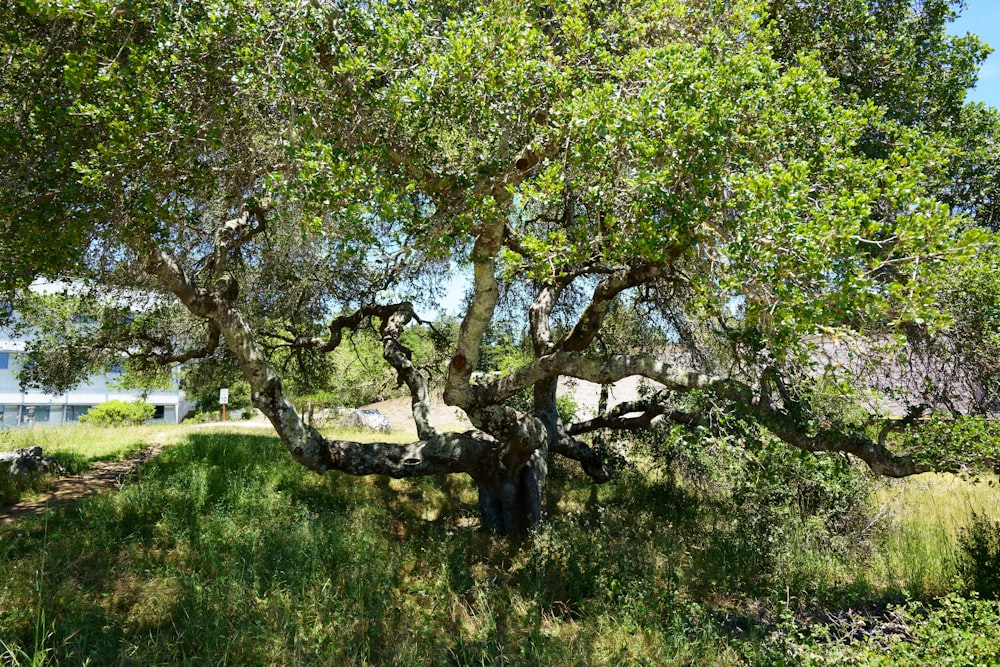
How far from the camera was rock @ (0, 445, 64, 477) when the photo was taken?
25.5ft

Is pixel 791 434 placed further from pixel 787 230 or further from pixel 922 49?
pixel 922 49

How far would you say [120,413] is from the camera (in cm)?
2544

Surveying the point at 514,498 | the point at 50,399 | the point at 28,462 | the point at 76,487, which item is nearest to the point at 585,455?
the point at 514,498

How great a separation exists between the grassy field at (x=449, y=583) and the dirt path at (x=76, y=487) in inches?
23.8

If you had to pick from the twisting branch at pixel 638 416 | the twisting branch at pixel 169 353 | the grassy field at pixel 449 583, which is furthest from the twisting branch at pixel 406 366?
the twisting branch at pixel 638 416

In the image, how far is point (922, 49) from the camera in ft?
21.4

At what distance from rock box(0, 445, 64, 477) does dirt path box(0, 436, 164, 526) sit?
0.27 meters

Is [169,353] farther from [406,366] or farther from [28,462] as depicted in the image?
[406,366]

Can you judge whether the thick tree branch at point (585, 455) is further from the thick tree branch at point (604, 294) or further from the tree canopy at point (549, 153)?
the tree canopy at point (549, 153)

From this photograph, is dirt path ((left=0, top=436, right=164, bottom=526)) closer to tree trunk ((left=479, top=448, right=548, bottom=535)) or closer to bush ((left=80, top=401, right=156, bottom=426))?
tree trunk ((left=479, top=448, right=548, bottom=535))

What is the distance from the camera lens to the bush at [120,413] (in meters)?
23.5

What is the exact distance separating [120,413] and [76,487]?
2130 cm

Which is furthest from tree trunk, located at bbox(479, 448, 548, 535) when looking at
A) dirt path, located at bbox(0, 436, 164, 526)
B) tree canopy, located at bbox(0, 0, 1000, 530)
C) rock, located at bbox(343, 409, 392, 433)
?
rock, located at bbox(343, 409, 392, 433)

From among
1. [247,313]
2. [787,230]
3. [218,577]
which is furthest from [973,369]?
[247,313]
